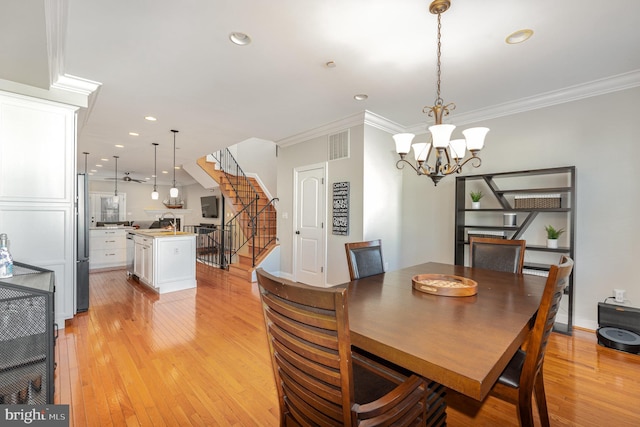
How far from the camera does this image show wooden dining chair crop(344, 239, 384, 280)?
2.35 m

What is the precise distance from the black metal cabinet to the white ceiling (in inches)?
Answer: 74.7

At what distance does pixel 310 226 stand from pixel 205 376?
2.94 meters

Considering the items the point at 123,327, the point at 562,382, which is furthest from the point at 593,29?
the point at 123,327

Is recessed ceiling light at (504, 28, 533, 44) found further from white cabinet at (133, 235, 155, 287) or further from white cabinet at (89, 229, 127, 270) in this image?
white cabinet at (89, 229, 127, 270)

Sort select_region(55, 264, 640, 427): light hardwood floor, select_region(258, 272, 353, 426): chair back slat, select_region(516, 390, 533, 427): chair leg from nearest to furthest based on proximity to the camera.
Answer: select_region(258, 272, 353, 426): chair back slat → select_region(516, 390, 533, 427): chair leg → select_region(55, 264, 640, 427): light hardwood floor

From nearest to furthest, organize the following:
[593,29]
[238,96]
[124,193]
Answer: [593,29] → [238,96] → [124,193]

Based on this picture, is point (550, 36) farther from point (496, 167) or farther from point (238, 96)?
point (238, 96)

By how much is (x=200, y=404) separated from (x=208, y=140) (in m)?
4.57

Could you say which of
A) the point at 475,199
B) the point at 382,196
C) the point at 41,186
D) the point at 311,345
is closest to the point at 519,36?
the point at 475,199

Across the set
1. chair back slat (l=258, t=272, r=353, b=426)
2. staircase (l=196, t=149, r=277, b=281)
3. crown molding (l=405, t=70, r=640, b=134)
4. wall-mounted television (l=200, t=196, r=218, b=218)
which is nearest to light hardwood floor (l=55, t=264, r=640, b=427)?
chair back slat (l=258, t=272, r=353, b=426)

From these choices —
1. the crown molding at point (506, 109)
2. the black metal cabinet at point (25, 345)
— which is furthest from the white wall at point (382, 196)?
the black metal cabinet at point (25, 345)

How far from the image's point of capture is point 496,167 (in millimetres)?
3803

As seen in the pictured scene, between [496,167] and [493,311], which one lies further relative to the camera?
[496,167]

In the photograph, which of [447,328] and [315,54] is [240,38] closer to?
[315,54]
